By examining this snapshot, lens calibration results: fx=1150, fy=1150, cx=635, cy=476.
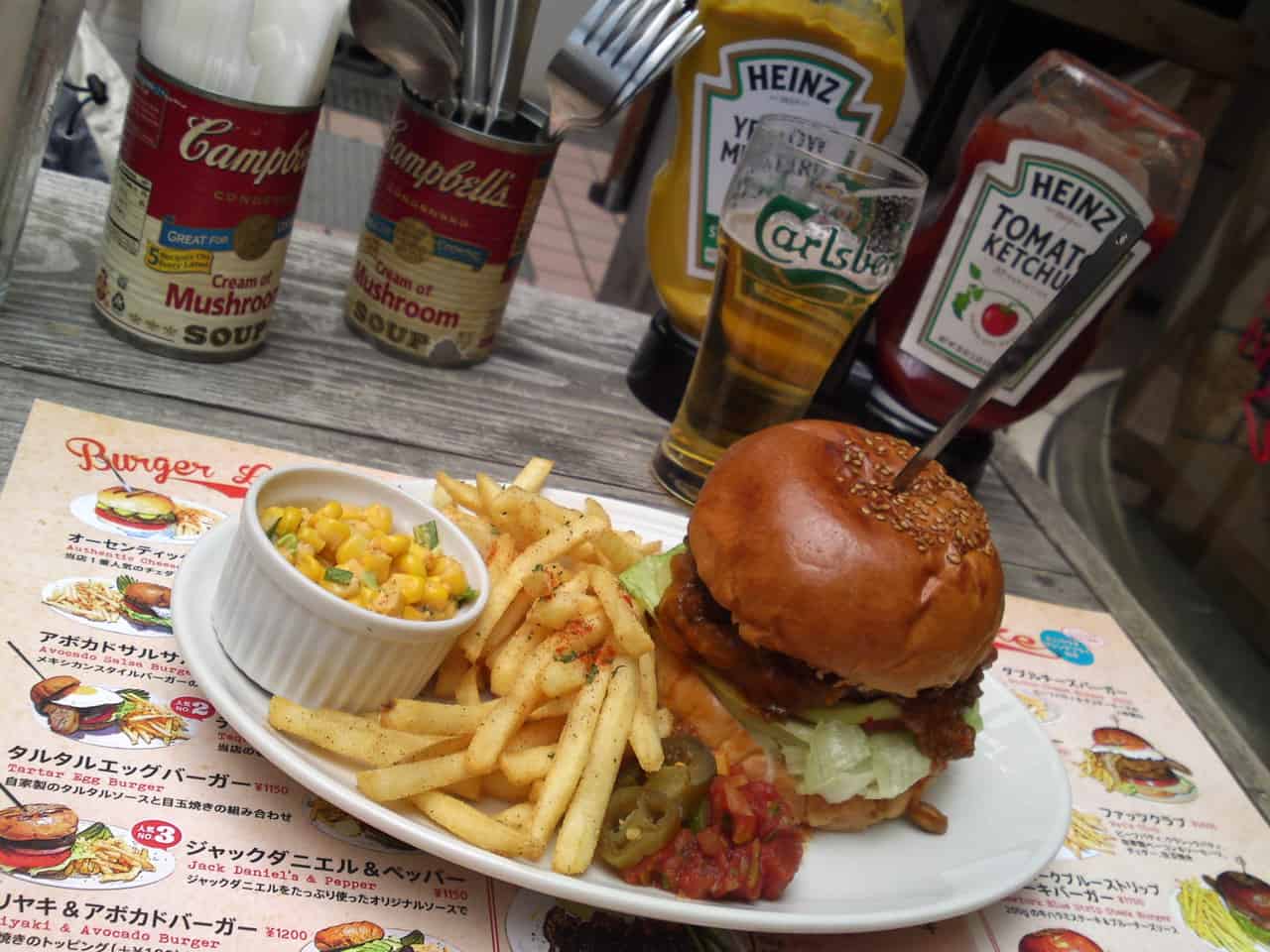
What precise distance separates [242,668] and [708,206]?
50.3 inches

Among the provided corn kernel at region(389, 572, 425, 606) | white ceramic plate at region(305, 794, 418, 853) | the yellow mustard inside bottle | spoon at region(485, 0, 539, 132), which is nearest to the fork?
spoon at region(485, 0, 539, 132)

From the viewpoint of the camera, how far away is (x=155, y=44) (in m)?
1.53

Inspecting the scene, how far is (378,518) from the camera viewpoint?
4.20 ft

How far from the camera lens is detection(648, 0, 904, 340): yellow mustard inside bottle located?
1.92 m

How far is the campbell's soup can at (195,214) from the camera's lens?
1.55 m

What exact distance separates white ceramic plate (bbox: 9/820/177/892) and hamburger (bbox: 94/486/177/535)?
49cm

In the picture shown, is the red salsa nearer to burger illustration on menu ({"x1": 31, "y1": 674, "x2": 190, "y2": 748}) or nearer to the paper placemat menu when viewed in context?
the paper placemat menu

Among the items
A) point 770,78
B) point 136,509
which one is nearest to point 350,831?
point 136,509

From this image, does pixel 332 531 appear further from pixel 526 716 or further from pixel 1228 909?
pixel 1228 909

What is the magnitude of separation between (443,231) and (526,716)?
3.17ft

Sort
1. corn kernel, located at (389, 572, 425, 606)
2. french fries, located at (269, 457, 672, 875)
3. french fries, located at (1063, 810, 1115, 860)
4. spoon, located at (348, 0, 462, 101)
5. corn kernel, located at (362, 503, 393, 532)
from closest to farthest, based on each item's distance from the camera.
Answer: french fries, located at (269, 457, 672, 875) → corn kernel, located at (389, 572, 425, 606) → corn kernel, located at (362, 503, 393, 532) → french fries, located at (1063, 810, 1115, 860) → spoon, located at (348, 0, 462, 101)

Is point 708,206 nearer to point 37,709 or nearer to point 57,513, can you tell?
point 57,513

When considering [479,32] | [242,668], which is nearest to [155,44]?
[479,32]

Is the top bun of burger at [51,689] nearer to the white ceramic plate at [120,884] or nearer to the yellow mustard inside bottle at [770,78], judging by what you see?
the white ceramic plate at [120,884]
